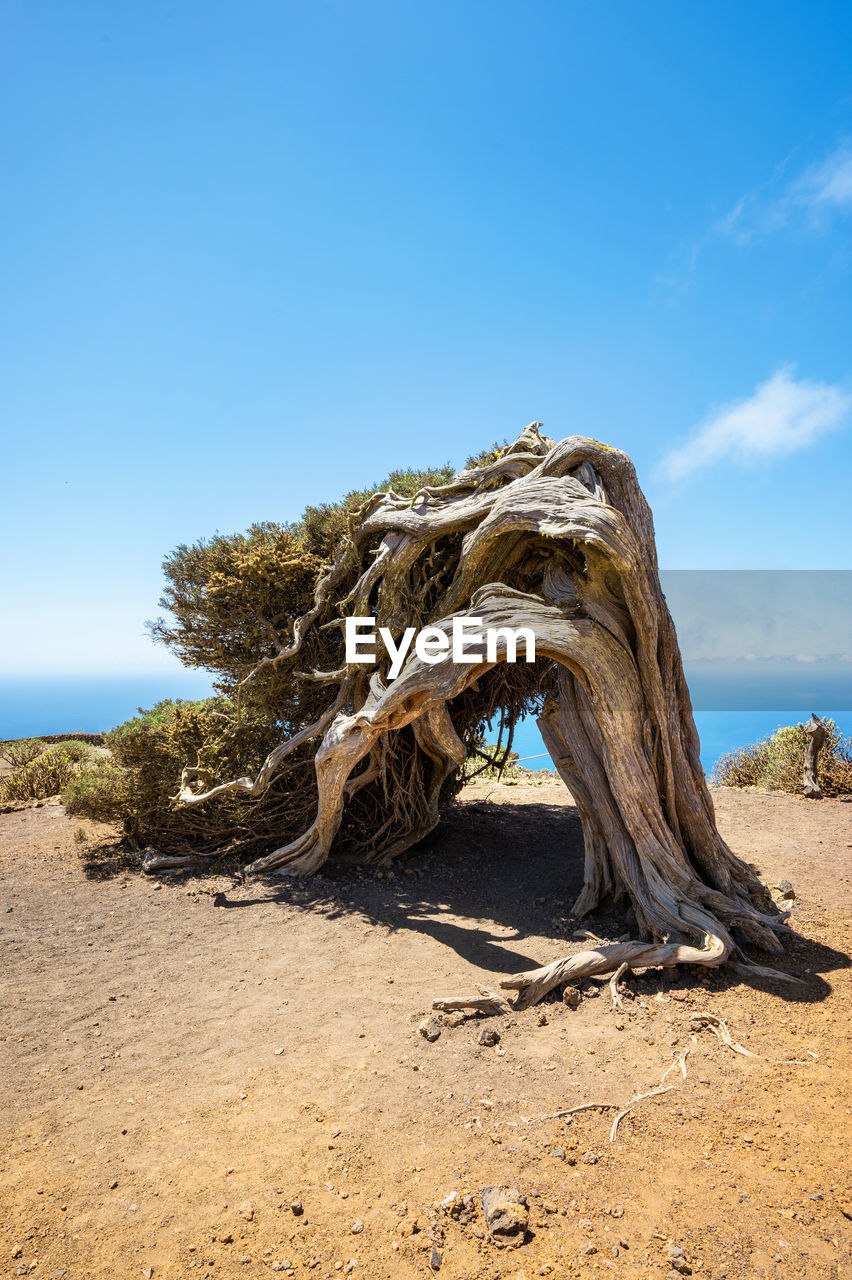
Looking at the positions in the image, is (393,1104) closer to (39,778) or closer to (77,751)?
(39,778)

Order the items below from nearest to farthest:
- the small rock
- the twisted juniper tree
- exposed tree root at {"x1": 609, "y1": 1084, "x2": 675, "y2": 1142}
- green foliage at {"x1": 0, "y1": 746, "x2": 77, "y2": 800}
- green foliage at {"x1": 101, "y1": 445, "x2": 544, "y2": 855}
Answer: the small rock → exposed tree root at {"x1": 609, "y1": 1084, "x2": 675, "y2": 1142} → the twisted juniper tree → green foliage at {"x1": 101, "y1": 445, "x2": 544, "y2": 855} → green foliage at {"x1": 0, "y1": 746, "x2": 77, "y2": 800}

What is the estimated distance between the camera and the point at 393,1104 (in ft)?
12.4

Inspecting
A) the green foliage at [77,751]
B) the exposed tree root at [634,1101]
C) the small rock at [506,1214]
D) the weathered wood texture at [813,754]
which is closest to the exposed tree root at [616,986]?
the exposed tree root at [634,1101]

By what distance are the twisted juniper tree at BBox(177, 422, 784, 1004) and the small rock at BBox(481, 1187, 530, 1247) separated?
187cm

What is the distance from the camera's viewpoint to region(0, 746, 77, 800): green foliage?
13555 mm

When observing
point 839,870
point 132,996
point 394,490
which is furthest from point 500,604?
point 839,870

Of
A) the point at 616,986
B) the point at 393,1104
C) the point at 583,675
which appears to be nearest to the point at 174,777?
the point at 583,675

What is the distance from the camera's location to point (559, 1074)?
3.99 m

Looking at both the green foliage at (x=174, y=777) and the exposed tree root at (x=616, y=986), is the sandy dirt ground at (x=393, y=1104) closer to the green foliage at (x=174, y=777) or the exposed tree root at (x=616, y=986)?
the exposed tree root at (x=616, y=986)

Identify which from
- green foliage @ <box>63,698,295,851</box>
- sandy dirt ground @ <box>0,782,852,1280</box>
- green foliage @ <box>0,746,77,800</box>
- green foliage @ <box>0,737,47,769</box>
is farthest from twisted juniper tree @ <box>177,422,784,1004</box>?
green foliage @ <box>0,737,47,769</box>

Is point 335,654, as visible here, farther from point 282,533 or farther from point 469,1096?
point 469,1096

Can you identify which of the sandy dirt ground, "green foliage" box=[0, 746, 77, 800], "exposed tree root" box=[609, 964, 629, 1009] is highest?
"green foliage" box=[0, 746, 77, 800]

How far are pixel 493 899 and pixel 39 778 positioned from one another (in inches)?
423

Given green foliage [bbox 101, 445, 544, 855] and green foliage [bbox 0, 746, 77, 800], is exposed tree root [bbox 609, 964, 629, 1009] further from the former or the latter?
green foliage [bbox 0, 746, 77, 800]
